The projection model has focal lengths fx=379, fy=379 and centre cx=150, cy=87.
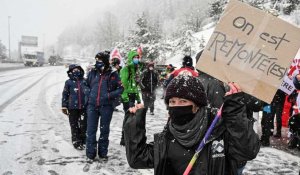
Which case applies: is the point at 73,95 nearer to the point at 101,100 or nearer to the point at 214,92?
the point at 101,100

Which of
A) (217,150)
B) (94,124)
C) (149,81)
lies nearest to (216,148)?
(217,150)

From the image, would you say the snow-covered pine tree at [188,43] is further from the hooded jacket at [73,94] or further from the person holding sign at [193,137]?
the person holding sign at [193,137]

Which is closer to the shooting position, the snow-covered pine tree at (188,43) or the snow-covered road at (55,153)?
the snow-covered road at (55,153)

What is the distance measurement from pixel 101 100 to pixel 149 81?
6.86 meters

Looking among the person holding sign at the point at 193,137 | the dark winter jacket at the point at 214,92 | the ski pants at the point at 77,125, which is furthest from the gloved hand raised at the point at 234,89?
the ski pants at the point at 77,125

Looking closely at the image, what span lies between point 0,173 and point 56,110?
709cm

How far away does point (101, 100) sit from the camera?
6.58 meters

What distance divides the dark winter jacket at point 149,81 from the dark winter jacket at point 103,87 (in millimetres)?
5899

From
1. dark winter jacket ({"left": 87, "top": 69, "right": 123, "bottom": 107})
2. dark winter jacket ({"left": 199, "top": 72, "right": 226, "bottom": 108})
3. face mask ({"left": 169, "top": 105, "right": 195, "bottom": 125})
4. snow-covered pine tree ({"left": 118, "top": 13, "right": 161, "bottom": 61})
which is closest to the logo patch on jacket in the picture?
face mask ({"left": 169, "top": 105, "right": 195, "bottom": 125})

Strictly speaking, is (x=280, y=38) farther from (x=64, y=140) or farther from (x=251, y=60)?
(x=64, y=140)

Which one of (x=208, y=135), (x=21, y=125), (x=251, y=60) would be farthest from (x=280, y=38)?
(x=21, y=125)

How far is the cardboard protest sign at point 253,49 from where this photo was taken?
2.59 m

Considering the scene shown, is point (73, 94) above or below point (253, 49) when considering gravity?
below

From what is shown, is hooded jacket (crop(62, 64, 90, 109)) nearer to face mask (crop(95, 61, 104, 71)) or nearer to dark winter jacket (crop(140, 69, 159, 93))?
face mask (crop(95, 61, 104, 71))
